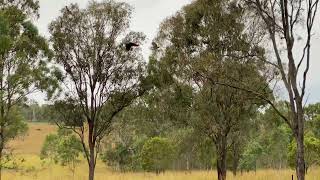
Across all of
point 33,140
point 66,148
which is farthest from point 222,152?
point 33,140

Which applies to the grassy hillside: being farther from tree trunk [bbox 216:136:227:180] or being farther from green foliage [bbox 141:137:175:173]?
tree trunk [bbox 216:136:227:180]

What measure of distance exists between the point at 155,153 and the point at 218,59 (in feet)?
86.9

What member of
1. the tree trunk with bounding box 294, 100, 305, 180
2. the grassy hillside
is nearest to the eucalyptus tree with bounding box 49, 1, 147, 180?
the tree trunk with bounding box 294, 100, 305, 180

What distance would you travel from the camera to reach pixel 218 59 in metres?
17.9

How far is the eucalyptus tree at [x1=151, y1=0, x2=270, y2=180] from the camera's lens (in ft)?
61.9

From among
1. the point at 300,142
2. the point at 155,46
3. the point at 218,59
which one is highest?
the point at 155,46

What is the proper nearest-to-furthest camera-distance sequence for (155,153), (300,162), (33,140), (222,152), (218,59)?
(300,162), (218,59), (222,152), (155,153), (33,140)

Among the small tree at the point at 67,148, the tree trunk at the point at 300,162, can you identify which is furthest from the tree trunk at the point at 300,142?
the small tree at the point at 67,148

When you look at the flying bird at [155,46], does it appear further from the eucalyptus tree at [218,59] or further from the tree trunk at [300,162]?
the tree trunk at [300,162]

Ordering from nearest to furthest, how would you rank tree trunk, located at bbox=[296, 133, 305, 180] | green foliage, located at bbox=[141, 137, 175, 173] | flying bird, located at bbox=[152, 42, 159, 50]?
tree trunk, located at bbox=[296, 133, 305, 180], flying bird, located at bbox=[152, 42, 159, 50], green foliage, located at bbox=[141, 137, 175, 173]

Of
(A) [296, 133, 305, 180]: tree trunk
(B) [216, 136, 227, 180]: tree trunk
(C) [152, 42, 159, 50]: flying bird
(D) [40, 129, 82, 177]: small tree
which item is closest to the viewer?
(A) [296, 133, 305, 180]: tree trunk

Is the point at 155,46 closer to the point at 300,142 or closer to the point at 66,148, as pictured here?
the point at 300,142

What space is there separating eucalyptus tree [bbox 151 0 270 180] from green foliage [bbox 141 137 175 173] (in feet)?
70.2

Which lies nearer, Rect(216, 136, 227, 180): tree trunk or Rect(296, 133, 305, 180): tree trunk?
Rect(296, 133, 305, 180): tree trunk
